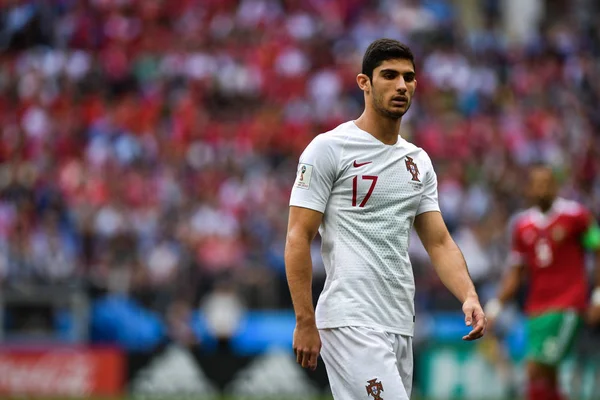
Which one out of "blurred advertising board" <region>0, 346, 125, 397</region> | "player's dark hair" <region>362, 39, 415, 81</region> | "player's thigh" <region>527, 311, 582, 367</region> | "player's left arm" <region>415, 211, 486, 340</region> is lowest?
"blurred advertising board" <region>0, 346, 125, 397</region>

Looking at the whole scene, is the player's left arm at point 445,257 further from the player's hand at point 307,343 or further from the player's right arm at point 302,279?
the player's hand at point 307,343

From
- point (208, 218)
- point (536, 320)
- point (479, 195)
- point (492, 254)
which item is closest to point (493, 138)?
point (479, 195)

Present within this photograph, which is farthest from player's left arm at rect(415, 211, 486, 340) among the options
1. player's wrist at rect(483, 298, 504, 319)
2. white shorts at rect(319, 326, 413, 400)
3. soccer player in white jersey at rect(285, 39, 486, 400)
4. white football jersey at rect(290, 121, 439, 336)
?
player's wrist at rect(483, 298, 504, 319)

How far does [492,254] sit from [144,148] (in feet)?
20.8

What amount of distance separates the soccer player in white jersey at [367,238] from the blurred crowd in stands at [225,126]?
10.5 meters

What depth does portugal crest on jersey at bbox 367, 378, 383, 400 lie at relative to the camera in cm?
526

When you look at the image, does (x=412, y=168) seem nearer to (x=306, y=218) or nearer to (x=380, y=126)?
(x=380, y=126)

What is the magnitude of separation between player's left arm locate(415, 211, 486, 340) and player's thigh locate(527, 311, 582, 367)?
14.1 feet

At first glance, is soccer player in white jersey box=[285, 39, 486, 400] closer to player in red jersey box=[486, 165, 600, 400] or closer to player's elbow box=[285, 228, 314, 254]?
player's elbow box=[285, 228, 314, 254]

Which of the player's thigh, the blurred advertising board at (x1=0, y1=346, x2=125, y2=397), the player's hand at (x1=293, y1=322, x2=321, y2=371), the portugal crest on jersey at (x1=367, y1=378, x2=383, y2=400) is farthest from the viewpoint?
the blurred advertising board at (x1=0, y1=346, x2=125, y2=397)

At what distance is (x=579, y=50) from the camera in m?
22.6

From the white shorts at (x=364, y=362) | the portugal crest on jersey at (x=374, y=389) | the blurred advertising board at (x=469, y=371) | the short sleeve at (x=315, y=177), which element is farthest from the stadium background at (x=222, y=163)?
the short sleeve at (x=315, y=177)

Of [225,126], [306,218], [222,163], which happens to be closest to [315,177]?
[306,218]

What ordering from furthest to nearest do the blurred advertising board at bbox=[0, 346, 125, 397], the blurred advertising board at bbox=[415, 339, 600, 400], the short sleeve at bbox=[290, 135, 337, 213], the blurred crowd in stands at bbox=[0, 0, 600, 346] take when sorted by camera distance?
the blurred crowd in stands at bbox=[0, 0, 600, 346]
the blurred advertising board at bbox=[0, 346, 125, 397]
the blurred advertising board at bbox=[415, 339, 600, 400]
the short sleeve at bbox=[290, 135, 337, 213]
